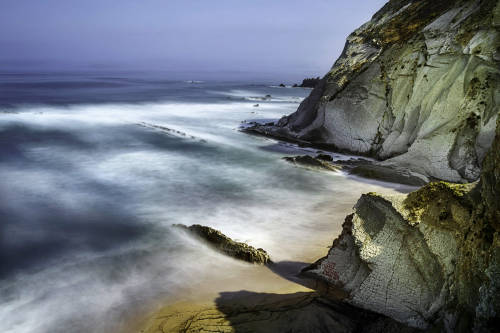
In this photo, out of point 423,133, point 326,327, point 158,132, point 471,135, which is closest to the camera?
point 326,327

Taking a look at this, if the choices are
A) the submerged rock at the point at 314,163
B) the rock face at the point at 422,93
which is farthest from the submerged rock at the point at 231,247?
the rock face at the point at 422,93

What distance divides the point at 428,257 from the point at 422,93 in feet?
28.2

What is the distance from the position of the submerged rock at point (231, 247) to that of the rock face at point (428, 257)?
3.39 ft

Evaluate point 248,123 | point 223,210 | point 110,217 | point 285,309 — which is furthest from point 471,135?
point 248,123

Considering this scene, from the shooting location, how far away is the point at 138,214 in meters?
8.61

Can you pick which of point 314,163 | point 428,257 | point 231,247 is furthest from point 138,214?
point 428,257

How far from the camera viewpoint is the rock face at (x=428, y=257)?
3.21 m

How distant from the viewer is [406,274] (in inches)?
167

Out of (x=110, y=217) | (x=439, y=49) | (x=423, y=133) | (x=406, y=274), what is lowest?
(x=110, y=217)

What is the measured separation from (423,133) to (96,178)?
9.32 meters

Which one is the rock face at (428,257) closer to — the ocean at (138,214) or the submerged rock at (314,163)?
the ocean at (138,214)

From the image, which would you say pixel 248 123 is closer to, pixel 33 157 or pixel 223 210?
pixel 33 157

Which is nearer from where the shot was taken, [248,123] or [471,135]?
[471,135]

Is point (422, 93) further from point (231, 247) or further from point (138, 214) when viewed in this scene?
point (138, 214)
